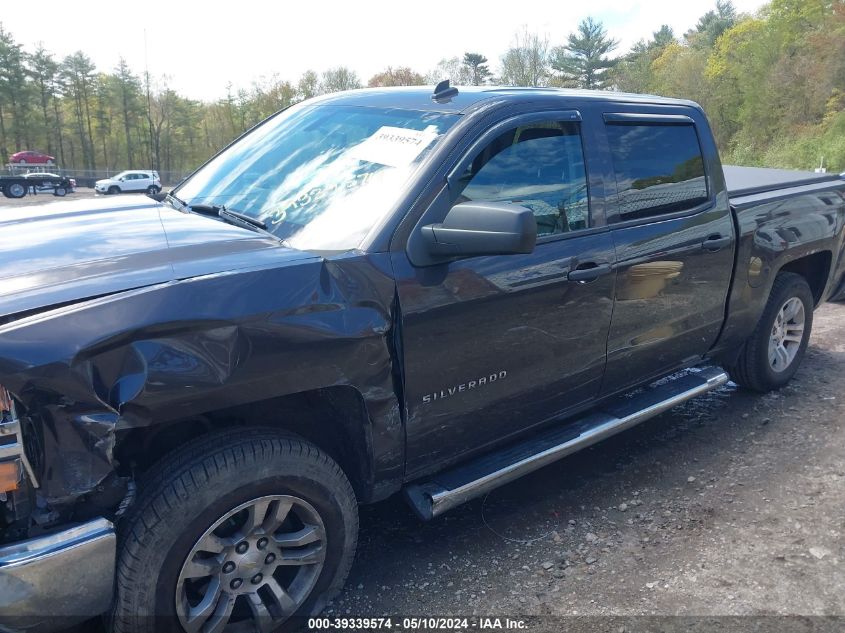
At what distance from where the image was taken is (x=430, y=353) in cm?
257

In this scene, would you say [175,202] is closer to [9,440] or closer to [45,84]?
[9,440]

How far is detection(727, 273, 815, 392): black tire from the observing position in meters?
4.53

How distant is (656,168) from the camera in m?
3.55

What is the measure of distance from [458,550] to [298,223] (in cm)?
160

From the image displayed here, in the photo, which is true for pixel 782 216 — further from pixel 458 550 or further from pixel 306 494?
pixel 306 494

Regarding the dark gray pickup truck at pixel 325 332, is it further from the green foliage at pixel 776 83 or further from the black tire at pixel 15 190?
the black tire at pixel 15 190

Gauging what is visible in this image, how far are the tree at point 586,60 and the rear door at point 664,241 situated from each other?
60993 millimetres

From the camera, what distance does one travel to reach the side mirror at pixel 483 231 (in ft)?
7.61

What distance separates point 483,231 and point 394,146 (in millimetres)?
693

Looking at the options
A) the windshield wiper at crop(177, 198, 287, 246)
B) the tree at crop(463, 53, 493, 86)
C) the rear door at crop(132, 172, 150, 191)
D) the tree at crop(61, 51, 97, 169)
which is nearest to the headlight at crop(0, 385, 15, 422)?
the windshield wiper at crop(177, 198, 287, 246)

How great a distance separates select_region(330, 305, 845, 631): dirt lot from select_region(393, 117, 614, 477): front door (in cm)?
52

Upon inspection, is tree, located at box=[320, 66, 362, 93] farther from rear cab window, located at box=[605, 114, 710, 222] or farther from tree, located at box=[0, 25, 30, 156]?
rear cab window, located at box=[605, 114, 710, 222]

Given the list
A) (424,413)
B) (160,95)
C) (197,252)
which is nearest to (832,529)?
(424,413)

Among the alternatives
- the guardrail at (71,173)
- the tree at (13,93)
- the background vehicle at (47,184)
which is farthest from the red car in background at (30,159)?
the background vehicle at (47,184)
